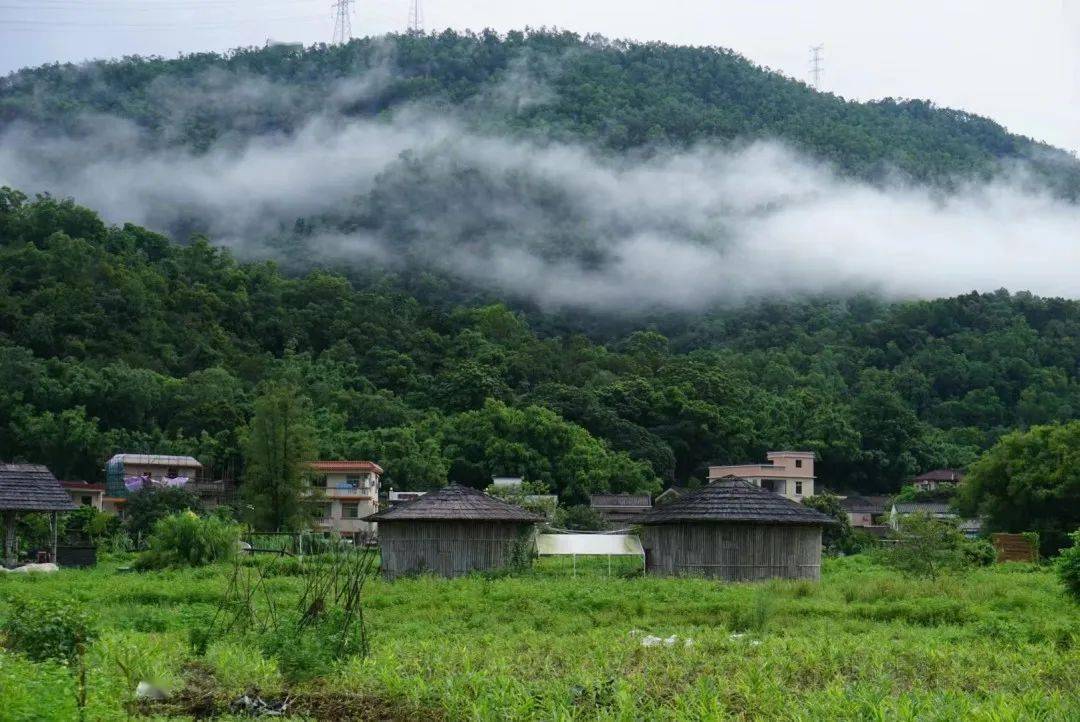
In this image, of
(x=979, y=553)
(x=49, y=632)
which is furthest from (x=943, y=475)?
(x=49, y=632)

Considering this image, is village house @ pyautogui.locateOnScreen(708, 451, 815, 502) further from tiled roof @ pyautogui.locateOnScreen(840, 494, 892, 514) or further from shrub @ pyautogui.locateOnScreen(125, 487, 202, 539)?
shrub @ pyautogui.locateOnScreen(125, 487, 202, 539)

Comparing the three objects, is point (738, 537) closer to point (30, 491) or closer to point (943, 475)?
Answer: point (30, 491)

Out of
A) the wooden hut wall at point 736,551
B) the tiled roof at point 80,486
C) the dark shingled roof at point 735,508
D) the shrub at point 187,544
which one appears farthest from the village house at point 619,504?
the shrub at point 187,544

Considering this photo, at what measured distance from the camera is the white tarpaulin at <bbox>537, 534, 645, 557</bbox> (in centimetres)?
3094

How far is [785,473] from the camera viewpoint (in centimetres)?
5903

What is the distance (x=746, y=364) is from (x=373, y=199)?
64071 mm

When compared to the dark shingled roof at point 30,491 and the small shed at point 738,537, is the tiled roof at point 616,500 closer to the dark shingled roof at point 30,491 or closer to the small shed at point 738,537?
the small shed at point 738,537

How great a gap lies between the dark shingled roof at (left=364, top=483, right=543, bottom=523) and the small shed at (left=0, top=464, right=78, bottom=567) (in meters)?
8.42

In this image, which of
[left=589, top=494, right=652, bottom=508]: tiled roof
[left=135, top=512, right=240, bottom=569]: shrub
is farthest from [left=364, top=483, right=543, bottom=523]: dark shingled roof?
[left=589, top=494, right=652, bottom=508]: tiled roof

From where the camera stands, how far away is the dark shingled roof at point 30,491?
29.3 m

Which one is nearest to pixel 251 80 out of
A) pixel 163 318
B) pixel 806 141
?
pixel 806 141

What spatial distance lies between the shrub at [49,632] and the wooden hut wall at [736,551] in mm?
18051

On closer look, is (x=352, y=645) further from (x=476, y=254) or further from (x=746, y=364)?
(x=476, y=254)

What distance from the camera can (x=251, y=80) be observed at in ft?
549
